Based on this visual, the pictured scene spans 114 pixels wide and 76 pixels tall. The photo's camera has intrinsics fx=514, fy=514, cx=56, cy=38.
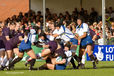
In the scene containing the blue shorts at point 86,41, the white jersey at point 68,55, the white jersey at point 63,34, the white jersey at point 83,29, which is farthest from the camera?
the white jersey at point 63,34

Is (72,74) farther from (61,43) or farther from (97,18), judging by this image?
(97,18)

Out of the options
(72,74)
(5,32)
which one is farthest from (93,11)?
(72,74)

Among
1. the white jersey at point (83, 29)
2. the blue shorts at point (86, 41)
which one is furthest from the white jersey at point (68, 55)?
the white jersey at point (83, 29)

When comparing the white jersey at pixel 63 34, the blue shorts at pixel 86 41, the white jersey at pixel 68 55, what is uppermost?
the white jersey at pixel 63 34

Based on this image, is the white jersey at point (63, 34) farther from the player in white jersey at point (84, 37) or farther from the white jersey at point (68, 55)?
the white jersey at point (68, 55)

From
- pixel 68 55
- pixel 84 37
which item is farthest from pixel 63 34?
pixel 68 55

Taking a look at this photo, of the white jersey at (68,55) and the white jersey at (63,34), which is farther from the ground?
the white jersey at (63,34)

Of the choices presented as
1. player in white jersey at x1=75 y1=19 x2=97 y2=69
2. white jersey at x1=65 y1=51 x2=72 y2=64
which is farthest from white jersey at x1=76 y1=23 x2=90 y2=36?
white jersey at x1=65 y1=51 x2=72 y2=64

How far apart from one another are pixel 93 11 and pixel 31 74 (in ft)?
58.1

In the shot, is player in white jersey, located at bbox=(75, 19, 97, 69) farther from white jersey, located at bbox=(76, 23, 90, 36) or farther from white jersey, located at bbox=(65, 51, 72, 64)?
white jersey, located at bbox=(65, 51, 72, 64)

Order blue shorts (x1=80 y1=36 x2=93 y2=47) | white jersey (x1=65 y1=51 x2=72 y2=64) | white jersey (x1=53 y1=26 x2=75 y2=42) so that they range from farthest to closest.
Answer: white jersey (x1=53 y1=26 x2=75 y2=42)
blue shorts (x1=80 y1=36 x2=93 y2=47)
white jersey (x1=65 y1=51 x2=72 y2=64)

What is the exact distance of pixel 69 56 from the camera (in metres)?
19.1

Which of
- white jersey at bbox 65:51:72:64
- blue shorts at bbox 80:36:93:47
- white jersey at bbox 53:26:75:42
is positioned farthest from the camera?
white jersey at bbox 53:26:75:42

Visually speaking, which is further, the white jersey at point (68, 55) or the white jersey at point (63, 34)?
the white jersey at point (63, 34)
